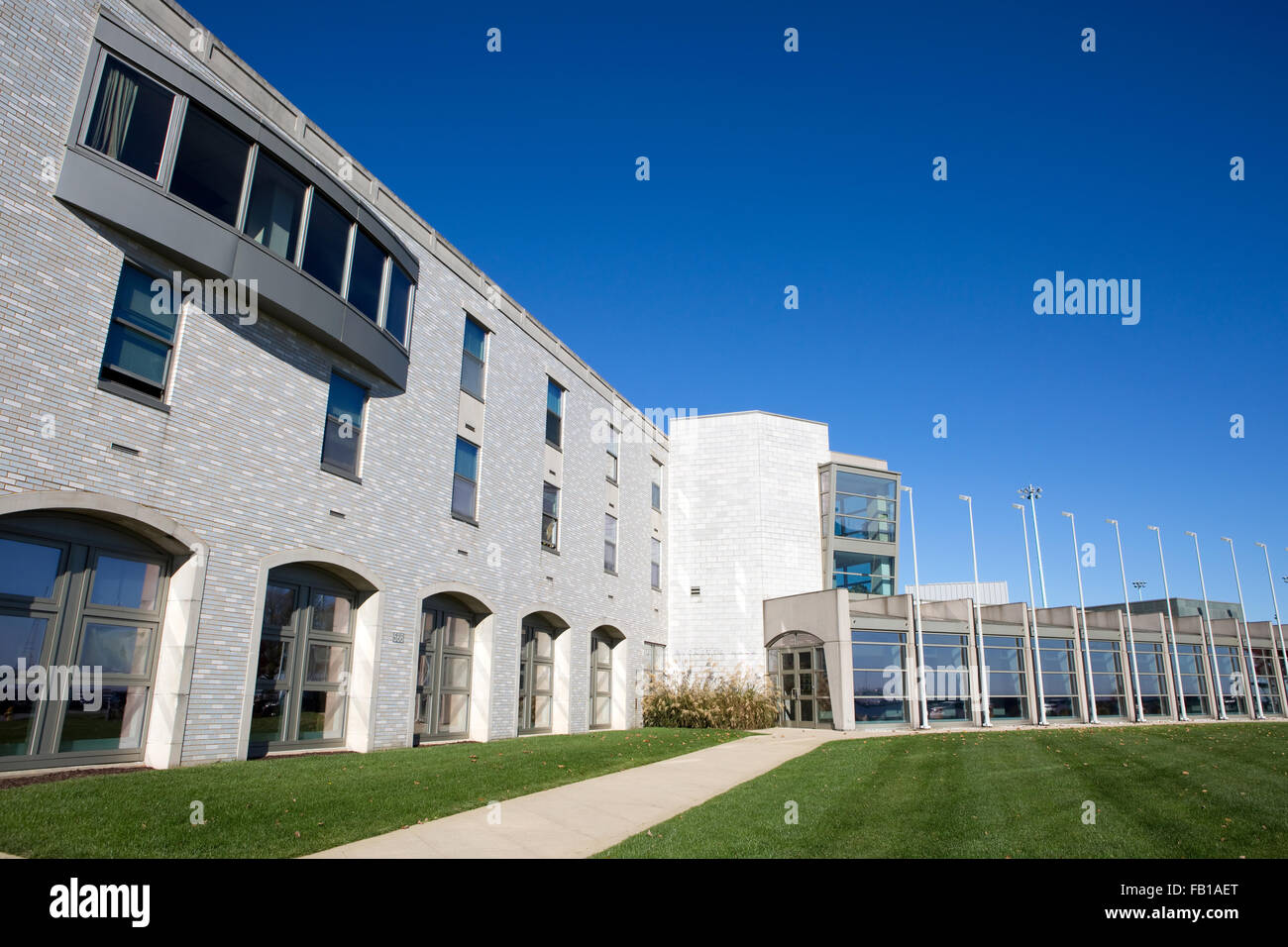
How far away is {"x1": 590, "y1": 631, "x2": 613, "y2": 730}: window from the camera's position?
25.1 meters

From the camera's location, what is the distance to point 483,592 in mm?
19219

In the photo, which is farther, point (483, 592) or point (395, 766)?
point (483, 592)

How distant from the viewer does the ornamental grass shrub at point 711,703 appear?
85.9 feet

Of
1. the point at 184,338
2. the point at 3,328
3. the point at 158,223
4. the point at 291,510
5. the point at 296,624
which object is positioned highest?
the point at 158,223

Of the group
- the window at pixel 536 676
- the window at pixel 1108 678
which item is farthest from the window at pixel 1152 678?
the window at pixel 536 676

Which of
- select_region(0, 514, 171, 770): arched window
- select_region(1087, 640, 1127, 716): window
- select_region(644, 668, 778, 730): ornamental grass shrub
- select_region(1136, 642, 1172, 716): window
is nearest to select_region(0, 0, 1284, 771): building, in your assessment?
→ select_region(0, 514, 171, 770): arched window

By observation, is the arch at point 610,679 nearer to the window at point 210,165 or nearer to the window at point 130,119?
the window at point 210,165

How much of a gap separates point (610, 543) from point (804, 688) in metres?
8.73

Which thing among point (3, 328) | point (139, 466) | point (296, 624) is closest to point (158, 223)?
point (3, 328)

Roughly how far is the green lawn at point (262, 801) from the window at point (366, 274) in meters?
8.50

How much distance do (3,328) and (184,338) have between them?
247 centimetres

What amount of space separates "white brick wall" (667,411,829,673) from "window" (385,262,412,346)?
1721 centimetres

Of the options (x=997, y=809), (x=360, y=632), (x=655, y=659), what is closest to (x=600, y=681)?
(x=655, y=659)
